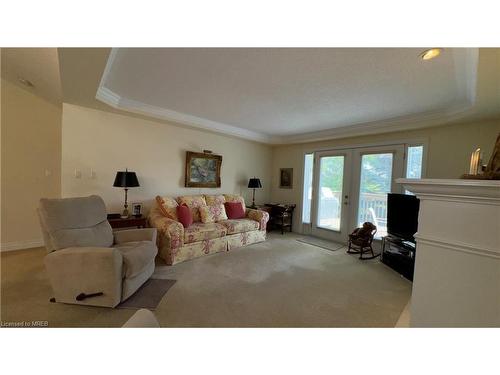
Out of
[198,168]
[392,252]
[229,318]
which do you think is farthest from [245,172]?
[229,318]

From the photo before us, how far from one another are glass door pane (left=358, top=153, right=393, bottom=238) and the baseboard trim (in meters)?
5.71

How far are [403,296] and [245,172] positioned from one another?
12.3 feet

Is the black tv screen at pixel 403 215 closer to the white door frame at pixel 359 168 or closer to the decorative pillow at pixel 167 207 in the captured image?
the white door frame at pixel 359 168

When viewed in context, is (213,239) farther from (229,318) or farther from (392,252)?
(392,252)

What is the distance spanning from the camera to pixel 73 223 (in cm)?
211

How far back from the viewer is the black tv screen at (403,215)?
2.92m

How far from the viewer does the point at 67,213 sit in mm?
2096

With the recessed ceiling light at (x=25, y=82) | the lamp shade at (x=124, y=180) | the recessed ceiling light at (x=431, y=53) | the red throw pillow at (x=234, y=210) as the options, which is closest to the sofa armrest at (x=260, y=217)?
the red throw pillow at (x=234, y=210)

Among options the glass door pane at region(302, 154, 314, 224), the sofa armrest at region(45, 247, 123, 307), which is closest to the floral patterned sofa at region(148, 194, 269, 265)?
the sofa armrest at region(45, 247, 123, 307)

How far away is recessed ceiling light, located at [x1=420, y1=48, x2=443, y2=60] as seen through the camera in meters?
1.66

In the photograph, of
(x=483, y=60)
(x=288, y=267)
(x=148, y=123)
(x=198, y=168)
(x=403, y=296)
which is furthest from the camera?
(x=198, y=168)

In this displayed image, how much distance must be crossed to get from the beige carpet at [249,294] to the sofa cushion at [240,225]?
520mm

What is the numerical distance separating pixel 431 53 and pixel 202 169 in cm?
369
